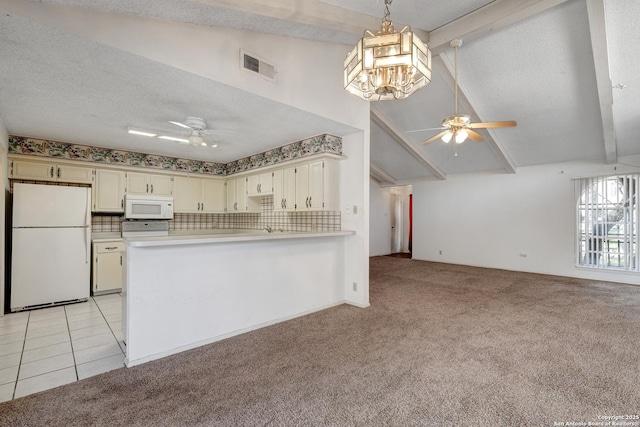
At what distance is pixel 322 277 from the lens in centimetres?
376

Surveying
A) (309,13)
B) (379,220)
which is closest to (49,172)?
(309,13)

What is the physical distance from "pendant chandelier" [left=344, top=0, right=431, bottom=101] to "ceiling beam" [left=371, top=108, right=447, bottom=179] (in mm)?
3702

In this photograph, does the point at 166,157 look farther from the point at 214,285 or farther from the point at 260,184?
the point at 214,285

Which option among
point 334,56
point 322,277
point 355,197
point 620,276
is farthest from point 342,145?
point 620,276

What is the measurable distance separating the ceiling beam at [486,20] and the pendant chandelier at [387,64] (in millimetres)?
2127

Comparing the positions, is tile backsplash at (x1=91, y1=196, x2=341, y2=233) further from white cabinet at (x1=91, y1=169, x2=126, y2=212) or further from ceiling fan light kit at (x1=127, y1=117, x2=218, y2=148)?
ceiling fan light kit at (x1=127, y1=117, x2=218, y2=148)

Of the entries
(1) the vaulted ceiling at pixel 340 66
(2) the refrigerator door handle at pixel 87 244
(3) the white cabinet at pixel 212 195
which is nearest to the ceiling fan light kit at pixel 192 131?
(1) the vaulted ceiling at pixel 340 66

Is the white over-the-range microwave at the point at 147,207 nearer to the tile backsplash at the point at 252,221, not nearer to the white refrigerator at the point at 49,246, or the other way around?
the tile backsplash at the point at 252,221

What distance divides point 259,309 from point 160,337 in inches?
38.7

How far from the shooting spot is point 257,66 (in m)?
2.66

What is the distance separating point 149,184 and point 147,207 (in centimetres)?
46

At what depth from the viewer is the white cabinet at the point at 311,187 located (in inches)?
154

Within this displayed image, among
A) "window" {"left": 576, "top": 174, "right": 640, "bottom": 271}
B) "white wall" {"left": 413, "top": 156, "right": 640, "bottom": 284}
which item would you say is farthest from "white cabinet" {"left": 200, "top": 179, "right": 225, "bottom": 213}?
"window" {"left": 576, "top": 174, "right": 640, "bottom": 271}

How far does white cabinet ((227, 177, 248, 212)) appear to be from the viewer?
5571 mm
